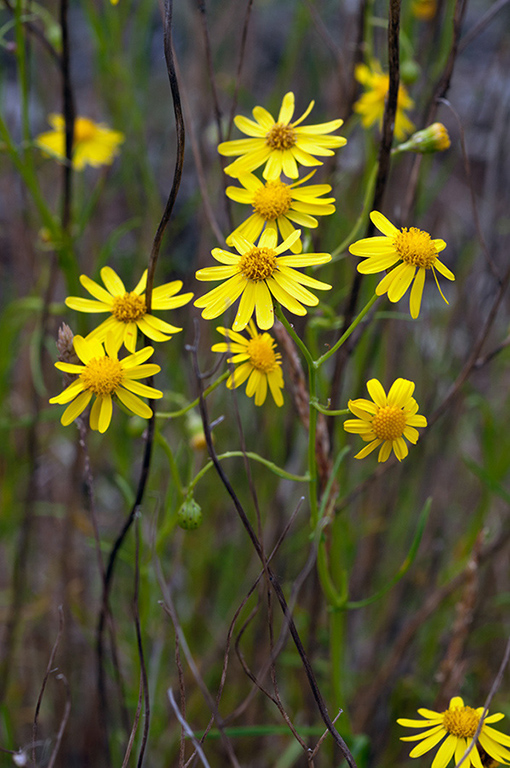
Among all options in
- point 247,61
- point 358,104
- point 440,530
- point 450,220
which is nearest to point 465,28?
point 450,220

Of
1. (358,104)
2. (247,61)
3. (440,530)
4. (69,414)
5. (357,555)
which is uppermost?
(247,61)

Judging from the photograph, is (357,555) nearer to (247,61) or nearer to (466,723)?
(466,723)

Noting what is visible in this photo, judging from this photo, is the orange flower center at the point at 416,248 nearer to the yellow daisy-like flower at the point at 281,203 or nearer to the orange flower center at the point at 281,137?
the yellow daisy-like flower at the point at 281,203

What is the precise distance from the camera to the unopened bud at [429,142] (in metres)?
0.82

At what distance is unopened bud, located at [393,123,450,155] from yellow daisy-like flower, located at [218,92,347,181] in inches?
5.1

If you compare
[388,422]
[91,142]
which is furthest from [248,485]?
[91,142]

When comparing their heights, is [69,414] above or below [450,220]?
below

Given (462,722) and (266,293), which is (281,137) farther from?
(462,722)

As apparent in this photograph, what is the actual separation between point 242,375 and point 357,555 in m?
1.19

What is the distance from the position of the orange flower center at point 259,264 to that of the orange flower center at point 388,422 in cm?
19

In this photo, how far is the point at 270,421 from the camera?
53.9 inches

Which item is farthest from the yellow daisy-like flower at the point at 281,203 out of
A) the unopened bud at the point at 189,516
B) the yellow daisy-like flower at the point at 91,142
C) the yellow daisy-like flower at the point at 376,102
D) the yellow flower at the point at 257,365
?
the yellow daisy-like flower at the point at 91,142

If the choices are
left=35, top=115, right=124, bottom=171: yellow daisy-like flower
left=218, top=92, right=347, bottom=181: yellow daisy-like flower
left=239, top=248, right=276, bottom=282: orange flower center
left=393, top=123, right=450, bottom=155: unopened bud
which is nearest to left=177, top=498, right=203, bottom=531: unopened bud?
left=239, top=248, right=276, bottom=282: orange flower center

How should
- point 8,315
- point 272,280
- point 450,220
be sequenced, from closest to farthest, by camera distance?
point 272,280 < point 8,315 < point 450,220
